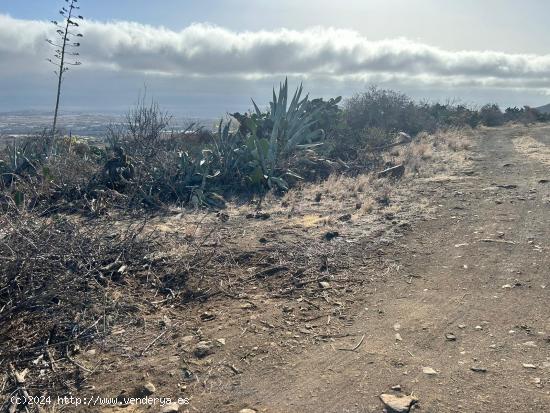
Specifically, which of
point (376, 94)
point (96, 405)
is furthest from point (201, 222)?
point (376, 94)

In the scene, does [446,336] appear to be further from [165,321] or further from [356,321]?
[165,321]

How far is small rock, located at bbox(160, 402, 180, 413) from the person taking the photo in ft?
9.94

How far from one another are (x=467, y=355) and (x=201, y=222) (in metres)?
4.23

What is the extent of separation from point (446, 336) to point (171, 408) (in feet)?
6.78

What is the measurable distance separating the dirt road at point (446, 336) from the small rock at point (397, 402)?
0.05 m

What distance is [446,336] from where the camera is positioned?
383 cm

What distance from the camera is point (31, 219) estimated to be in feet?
14.8

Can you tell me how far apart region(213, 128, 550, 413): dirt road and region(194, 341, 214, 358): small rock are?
41 centimetres

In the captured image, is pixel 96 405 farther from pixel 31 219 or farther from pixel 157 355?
pixel 31 219

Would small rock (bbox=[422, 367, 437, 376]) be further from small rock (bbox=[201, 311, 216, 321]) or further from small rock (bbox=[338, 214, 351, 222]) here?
small rock (bbox=[338, 214, 351, 222])

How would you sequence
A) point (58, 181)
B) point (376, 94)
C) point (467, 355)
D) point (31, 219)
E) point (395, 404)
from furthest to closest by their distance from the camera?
1. point (376, 94)
2. point (58, 181)
3. point (31, 219)
4. point (467, 355)
5. point (395, 404)

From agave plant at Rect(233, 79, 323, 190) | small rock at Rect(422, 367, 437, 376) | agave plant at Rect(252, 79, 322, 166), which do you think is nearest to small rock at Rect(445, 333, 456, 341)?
small rock at Rect(422, 367, 437, 376)

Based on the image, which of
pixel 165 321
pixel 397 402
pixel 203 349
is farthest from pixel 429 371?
pixel 165 321

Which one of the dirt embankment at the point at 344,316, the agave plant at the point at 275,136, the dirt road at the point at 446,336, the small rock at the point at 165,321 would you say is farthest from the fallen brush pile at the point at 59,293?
the agave plant at the point at 275,136
